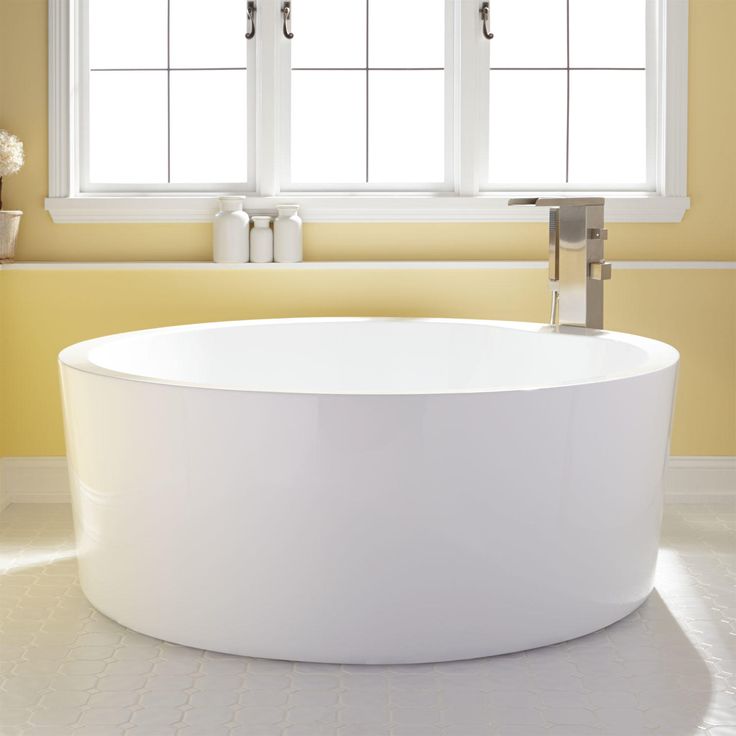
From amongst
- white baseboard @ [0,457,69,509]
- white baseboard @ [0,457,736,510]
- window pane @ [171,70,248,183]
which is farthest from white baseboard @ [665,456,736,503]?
white baseboard @ [0,457,69,509]

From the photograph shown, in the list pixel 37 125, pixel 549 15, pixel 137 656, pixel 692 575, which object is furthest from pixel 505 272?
pixel 137 656

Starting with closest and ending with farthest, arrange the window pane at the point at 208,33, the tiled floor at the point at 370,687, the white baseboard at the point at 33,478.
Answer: the tiled floor at the point at 370,687 < the white baseboard at the point at 33,478 < the window pane at the point at 208,33

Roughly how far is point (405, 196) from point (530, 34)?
0.67 m

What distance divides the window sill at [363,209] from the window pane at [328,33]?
18.2 inches

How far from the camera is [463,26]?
10.6 ft

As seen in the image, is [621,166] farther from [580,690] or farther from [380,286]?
[580,690]

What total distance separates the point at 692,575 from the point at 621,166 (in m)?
1.46

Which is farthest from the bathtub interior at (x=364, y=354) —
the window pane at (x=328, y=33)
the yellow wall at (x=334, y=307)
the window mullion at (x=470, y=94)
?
the window pane at (x=328, y=33)

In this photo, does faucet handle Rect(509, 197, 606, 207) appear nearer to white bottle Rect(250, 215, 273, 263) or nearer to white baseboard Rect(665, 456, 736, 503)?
white bottle Rect(250, 215, 273, 263)

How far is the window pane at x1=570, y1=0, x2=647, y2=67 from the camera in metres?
3.30

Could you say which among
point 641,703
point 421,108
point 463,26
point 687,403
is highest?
point 463,26

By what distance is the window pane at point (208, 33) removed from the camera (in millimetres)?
3293

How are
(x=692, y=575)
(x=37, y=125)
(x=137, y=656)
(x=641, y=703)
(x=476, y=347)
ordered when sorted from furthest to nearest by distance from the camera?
(x=37, y=125), (x=476, y=347), (x=692, y=575), (x=137, y=656), (x=641, y=703)

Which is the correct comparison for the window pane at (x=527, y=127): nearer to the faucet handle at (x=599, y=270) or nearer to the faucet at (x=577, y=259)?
the faucet at (x=577, y=259)
